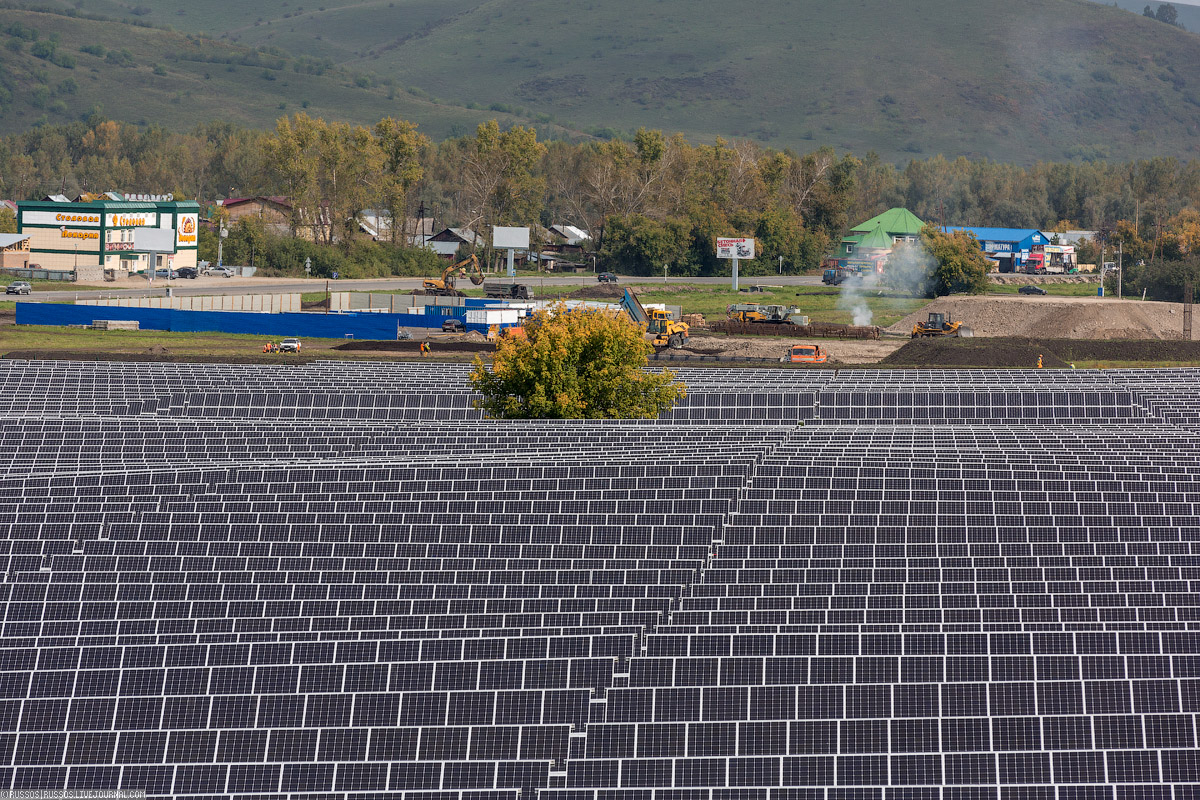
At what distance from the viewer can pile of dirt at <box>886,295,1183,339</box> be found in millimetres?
81562

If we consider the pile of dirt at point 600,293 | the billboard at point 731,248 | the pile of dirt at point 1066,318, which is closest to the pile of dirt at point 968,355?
the pile of dirt at point 1066,318

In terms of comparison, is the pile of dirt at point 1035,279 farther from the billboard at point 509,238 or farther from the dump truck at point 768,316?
the dump truck at point 768,316

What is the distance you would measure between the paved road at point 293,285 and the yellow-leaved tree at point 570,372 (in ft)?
216

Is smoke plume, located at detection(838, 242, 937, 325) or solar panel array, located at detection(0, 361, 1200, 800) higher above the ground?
smoke plume, located at detection(838, 242, 937, 325)

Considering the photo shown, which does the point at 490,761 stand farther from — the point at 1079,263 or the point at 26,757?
the point at 1079,263

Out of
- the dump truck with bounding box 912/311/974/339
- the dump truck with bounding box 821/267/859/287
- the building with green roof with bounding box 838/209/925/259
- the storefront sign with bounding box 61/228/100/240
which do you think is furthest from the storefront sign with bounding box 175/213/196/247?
the dump truck with bounding box 912/311/974/339

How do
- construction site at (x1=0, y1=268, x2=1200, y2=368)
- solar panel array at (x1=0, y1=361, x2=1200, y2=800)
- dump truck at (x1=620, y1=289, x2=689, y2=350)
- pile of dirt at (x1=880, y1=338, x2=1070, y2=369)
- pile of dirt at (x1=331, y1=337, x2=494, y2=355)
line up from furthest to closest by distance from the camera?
dump truck at (x1=620, y1=289, x2=689, y2=350)
pile of dirt at (x1=331, y1=337, x2=494, y2=355)
construction site at (x1=0, y1=268, x2=1200, y2=368)
pile of dirt at (x1=880, y1=338, x2=1070, y2=369)
solar panel array at (x1=0, y1=361, x2=1200, y2=800)

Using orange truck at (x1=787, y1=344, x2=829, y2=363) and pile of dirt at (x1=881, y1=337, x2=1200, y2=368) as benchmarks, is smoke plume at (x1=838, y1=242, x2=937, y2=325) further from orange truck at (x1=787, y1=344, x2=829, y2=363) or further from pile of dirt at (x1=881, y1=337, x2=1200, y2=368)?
orange truck at (x1=787, y1=344, x2=829, y2=363)

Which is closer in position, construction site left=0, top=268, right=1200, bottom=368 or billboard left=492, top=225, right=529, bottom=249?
construction site left=0, top=268, right=1200, bottom=368

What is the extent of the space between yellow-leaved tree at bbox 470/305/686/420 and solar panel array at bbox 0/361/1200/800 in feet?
27.5

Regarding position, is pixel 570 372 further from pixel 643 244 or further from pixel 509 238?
pixel 643 244

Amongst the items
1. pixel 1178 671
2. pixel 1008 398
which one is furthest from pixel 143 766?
pixel 1008 398

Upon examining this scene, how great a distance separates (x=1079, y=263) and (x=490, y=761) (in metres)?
168

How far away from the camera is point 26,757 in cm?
1902
